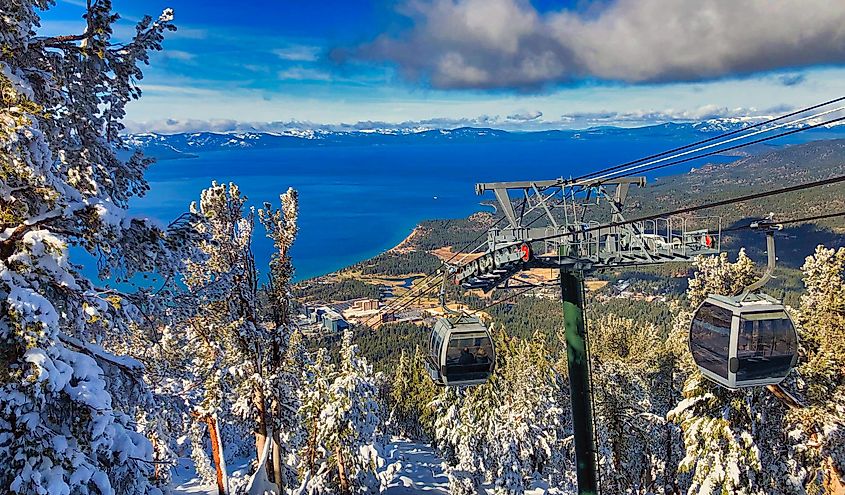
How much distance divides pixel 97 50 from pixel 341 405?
12.4m

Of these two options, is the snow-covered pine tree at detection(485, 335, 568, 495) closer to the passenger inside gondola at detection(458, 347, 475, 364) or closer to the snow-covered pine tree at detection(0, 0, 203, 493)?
the passenger inside gondola at detection(458, 347, 475, 364)

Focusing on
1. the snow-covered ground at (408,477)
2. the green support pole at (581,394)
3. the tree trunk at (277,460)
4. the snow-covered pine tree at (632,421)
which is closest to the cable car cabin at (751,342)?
the green support pole at (581,394)

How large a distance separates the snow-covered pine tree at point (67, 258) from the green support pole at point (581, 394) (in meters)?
4.71

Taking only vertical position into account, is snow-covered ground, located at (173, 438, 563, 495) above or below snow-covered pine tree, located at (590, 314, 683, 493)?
below

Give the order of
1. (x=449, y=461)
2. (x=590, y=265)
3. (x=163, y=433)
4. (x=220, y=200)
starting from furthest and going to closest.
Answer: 1. (x=449, y=461)
2. (x=163, y=433)
3. (x=220, y=200)
4. (x=590, y=265)

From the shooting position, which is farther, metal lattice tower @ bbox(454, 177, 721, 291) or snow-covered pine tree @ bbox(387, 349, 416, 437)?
snow-covered pine tree @ bbox(387, 349, 416, 437)

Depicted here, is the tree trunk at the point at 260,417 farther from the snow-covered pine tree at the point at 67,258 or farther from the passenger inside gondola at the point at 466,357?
the snow-covered pine tree at the point at 67,258

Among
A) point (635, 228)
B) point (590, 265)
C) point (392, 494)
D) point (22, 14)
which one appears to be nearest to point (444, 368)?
point (590, 265)

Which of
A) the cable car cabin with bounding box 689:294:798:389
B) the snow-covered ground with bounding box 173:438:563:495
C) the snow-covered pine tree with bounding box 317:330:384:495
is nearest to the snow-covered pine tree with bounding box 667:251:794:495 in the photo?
the cable car cabin with bounding box 689:294:798:389

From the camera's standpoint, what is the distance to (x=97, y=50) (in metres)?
5.52

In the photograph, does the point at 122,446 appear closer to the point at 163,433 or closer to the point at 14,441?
the point at 14,441

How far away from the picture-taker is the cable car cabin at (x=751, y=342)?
23.1 ft

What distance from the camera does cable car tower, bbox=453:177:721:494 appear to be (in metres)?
7.09

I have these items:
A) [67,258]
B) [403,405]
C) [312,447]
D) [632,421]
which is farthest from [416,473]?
[67,258]
